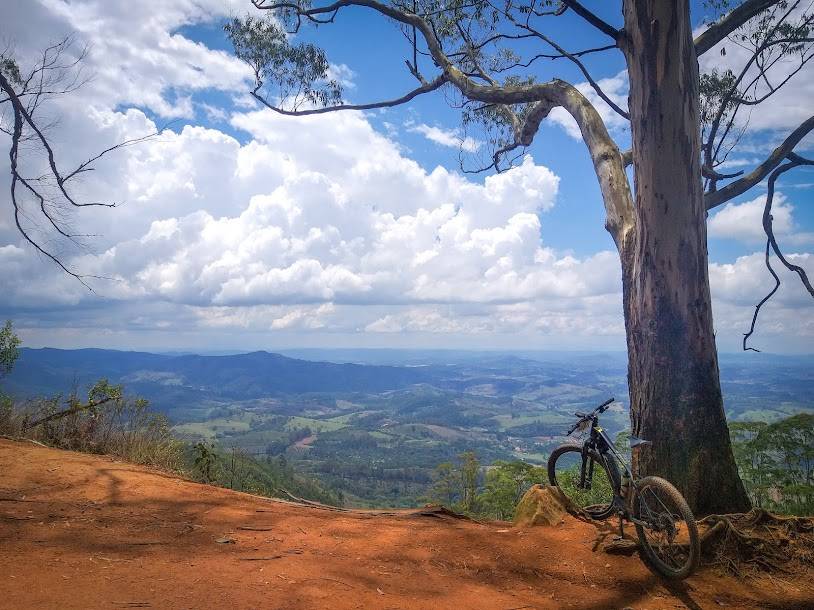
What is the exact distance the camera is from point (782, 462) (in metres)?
5.89

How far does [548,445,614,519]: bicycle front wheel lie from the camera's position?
15.6ft

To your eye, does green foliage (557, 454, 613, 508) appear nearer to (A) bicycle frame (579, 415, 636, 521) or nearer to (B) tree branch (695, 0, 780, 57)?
(A) bicycle frame (579, 415, 636, 521)

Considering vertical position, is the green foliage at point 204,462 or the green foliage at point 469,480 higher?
the green foliage at point 204,462

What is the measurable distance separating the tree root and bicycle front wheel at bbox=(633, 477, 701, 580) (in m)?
0.23

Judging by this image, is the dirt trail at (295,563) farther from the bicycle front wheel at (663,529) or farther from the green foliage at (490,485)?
the green foliage at (490,485)

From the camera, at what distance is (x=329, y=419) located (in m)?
130

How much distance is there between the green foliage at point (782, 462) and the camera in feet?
18.2

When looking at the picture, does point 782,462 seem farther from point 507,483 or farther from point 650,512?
point 507,483

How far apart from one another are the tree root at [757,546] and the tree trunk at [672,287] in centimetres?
50

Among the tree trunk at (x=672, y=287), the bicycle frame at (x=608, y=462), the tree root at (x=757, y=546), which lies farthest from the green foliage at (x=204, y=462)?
the tree root at (x=757, y=546)

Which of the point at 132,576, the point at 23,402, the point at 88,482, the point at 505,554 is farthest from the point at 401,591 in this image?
the point at 23,402

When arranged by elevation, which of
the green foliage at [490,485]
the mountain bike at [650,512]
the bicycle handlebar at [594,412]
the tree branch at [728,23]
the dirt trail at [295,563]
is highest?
the tree branch at [728,23]

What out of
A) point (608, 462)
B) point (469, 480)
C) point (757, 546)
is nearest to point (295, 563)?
point (608, 462)

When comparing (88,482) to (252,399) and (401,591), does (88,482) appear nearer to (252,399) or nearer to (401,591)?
(401,591)
